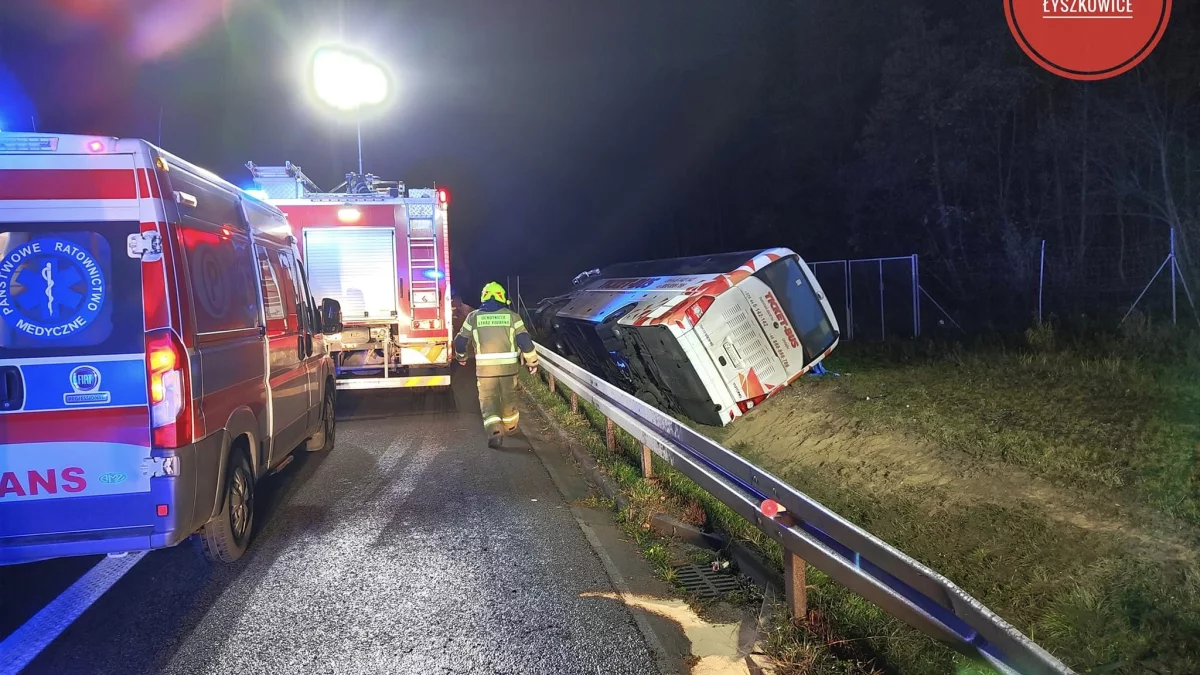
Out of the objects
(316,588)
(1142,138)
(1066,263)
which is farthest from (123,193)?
(1066,263)

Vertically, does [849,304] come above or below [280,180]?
below

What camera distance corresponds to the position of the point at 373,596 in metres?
4.49

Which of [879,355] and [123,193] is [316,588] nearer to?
[123,193]

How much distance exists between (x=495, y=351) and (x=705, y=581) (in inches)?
177

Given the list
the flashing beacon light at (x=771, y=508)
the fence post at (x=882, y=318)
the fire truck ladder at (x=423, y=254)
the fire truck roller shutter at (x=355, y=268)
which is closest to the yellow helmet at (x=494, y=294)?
the fire truck ladder at (x=423, y=254)

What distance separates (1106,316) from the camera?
11.1 m

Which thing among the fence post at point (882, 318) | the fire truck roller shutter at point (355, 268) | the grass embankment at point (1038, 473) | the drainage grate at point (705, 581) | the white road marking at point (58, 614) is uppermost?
the fire truck roller shutter at point (355, 268)

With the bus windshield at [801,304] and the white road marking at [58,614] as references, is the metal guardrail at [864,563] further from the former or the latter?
the white road marking at [58,614]

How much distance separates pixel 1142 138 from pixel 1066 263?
3181mm

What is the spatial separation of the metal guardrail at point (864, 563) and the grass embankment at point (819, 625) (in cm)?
33

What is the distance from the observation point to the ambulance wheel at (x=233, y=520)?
489 centimetres

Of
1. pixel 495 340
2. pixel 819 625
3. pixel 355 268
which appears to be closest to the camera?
pixel 819 625

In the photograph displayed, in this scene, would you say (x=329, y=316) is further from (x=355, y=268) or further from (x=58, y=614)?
(x=58, y=614)

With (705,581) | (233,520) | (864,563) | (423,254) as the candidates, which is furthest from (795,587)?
(423,254)
